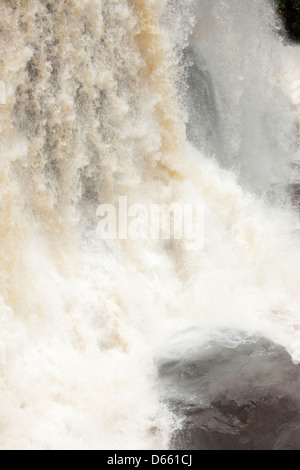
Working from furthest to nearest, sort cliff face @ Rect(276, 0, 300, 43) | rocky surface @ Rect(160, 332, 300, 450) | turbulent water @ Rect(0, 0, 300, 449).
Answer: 1. cliff face @ Rect(276, 0, 300, 43)
2. turbulent water @ Rect(0, 0, 300, 449)
3. rocky surface @ Rect(160, 332, 300, 450)

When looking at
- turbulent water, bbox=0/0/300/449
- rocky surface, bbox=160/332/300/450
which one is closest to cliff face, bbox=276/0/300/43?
turbulent water, bbox=0/0/300/449

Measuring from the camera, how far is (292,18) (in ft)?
36.6

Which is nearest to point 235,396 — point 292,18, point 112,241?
point 112,241

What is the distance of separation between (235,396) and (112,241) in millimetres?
2527

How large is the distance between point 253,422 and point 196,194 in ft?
12.0

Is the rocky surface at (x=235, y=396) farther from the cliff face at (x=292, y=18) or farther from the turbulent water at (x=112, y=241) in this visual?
the cliff face at (x=292, y=18)

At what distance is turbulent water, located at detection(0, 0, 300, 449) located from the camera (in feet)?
15.0

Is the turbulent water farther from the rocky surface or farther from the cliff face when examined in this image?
the cliff face

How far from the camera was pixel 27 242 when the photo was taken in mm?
5266

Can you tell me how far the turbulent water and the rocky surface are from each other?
0.17m

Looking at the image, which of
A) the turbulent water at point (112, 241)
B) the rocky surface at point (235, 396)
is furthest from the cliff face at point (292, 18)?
the rocky surface at point (235, 396)

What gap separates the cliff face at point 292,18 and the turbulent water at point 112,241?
3.34m
